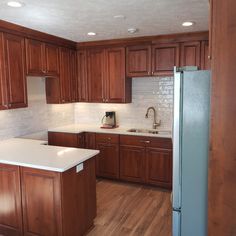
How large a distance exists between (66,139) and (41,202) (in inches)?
75.2

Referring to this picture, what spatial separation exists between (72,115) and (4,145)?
81.4 inches

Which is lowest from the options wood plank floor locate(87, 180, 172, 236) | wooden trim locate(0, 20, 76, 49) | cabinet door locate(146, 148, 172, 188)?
wood plank floor locate(87, 180, 172, 236)

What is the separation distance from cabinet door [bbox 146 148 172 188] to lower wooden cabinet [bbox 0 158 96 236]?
1.43 metres

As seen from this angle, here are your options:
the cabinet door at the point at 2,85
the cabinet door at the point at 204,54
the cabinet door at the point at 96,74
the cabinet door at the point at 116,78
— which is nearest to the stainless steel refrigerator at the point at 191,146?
the cabinet door at the point at 204,54

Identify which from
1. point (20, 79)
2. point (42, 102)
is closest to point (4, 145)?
point (20, 79)

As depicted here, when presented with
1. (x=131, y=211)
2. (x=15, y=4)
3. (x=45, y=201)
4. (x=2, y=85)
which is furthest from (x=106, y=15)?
(x=131, y=211)

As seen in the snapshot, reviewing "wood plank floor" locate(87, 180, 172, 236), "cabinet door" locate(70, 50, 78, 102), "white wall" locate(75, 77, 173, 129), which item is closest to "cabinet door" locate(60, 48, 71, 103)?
"cabinet door" locate(70, 50, 78, 102)

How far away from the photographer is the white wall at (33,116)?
3512 mm

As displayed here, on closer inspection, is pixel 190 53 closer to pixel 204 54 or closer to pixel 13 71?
pixel 204 54

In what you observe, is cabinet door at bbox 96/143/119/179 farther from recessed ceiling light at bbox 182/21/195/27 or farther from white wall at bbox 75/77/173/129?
recessed ceiling light at bbox 182/21/195/27

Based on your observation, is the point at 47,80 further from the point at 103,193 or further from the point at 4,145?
the point at 103,193

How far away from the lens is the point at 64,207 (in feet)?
7.61

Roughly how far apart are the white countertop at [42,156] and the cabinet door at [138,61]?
6.43 feet

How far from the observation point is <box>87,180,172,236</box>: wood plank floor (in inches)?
112
